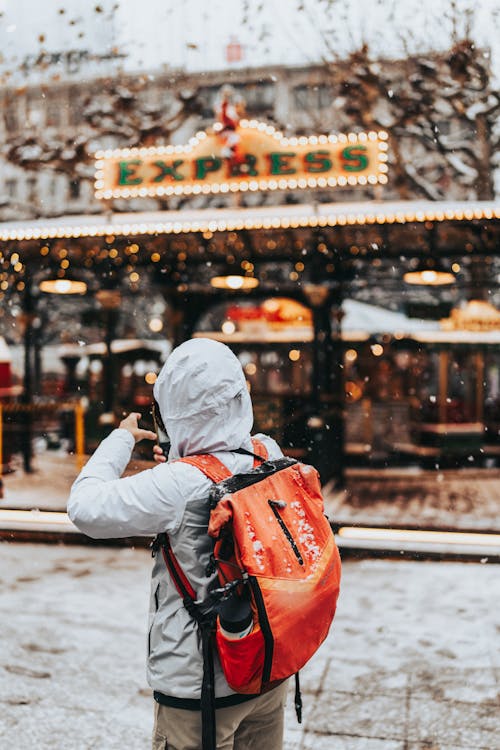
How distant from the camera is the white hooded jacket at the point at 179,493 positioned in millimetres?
2139

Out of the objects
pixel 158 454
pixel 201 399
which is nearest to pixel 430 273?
pixel 158 454

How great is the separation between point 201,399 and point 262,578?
0.54 meters

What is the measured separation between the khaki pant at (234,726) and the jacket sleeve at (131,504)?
21.4 inches

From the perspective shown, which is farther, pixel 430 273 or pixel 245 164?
pixel 430 273

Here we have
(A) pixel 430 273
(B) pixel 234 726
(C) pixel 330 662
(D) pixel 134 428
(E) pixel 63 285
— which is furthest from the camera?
(E) pixel 63 285

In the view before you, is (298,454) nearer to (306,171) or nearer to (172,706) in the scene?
(306,171)

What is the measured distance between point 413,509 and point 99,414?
6258 millimetres

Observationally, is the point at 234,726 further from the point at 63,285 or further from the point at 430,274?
the point at 63,285

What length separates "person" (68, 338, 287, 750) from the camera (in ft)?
7.04

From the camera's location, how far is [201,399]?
2246mm

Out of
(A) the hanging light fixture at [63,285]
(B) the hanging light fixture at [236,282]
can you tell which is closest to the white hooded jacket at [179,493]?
(B) the hanging light fixture at [236,282]

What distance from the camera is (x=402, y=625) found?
5793 millimetres

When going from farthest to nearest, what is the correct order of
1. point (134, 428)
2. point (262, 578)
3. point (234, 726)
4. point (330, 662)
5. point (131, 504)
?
point (330, 662) → point (134, 428) → point (234, 726) → point (131, 504) → point (262, 578)

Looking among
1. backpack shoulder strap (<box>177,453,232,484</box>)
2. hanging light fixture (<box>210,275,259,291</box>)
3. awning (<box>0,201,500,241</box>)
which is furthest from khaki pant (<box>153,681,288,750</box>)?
hanging light fixture (<box>210,275,259,291</box>)
